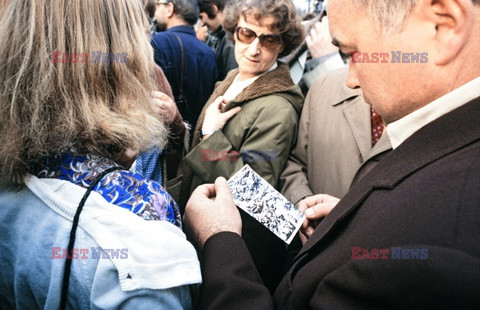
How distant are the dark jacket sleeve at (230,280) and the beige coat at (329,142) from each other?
900 mm

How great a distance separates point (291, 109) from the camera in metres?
2.40

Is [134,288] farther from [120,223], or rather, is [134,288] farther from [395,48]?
[395,48]

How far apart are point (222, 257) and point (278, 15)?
192 cm

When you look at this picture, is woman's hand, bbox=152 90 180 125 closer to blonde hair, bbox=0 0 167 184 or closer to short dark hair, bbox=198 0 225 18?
blonde hair, bbox=0 0 167 184

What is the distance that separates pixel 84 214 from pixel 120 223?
0.10m

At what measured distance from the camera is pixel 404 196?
96 cm

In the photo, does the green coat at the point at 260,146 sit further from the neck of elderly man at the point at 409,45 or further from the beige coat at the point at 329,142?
the neck of elderly man at the point at 409,45

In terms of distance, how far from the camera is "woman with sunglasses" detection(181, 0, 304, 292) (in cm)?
226

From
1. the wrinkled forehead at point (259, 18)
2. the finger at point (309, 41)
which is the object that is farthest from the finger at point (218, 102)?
the finger at point (309, 41)

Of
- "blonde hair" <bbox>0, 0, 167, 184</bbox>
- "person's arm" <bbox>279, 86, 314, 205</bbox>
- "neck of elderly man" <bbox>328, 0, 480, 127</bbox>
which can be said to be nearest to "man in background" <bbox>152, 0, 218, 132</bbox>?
"person's arm" <bbox>279, 86, 314, 205</bbox>

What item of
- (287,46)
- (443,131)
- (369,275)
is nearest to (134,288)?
(369,275)

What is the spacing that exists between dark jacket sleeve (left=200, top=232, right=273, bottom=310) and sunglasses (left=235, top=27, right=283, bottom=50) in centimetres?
172

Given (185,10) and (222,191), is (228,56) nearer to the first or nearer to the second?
(185,10)

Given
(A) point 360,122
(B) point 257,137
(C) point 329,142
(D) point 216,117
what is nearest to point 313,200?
(C) point 329,142
